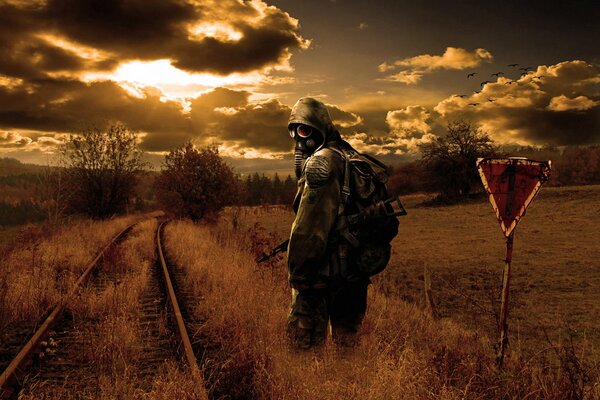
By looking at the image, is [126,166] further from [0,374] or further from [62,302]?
[0,374]

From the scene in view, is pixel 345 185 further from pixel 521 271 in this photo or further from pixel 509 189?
pixel 521 271

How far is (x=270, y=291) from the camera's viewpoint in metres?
7.24

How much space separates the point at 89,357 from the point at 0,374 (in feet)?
2.73

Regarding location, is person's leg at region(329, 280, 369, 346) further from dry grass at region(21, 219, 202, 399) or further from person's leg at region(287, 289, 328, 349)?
dry grass at region(21, 219, 202, 399)

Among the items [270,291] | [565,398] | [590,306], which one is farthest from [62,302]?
[590,306]

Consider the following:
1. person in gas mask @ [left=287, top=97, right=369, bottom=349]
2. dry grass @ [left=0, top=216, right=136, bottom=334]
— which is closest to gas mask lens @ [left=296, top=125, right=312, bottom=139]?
person in gas mask @ [left=287, top=97, right=369, bottom=349]

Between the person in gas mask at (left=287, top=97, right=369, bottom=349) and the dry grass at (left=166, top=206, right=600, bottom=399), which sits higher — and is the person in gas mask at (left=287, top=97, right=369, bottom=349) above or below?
above

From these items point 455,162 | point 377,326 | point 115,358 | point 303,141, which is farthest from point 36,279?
point 455,162

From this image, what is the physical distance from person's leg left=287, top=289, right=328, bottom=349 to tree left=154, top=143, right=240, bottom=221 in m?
19.5

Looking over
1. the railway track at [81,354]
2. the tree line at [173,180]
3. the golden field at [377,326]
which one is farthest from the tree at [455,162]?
the railway track at [81,354]

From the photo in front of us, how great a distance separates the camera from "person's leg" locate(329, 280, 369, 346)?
171 inches

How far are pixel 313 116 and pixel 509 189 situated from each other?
6.56 ft

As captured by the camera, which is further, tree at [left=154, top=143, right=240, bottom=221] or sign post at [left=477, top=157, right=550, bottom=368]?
tree at [left=154, top=143, right=240, bottom=221]

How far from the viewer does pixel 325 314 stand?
410 centimetres
